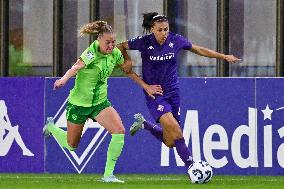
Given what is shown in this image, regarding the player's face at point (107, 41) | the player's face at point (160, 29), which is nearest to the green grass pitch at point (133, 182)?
the player's face at point (107, 41)

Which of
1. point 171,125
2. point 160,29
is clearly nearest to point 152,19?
point 160,29

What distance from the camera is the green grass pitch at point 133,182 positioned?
15007mm

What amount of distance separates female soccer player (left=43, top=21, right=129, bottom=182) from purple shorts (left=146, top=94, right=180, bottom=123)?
45 centimetres

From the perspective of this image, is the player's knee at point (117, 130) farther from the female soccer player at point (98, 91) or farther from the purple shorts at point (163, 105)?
the purple shorts at point (163, 105)

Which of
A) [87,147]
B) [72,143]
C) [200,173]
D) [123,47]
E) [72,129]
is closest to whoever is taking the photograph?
[200,173]

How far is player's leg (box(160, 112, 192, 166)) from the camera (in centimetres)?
1557

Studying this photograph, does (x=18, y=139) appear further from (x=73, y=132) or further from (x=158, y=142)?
(x=73, y=132)

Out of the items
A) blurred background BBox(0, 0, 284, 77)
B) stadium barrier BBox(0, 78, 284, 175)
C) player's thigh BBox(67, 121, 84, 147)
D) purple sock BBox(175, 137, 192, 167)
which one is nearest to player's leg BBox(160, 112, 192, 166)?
purple sock BBox(175, 137, 192, 167)

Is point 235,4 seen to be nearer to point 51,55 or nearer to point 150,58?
point 51,55

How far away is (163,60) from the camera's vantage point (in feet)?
52.6

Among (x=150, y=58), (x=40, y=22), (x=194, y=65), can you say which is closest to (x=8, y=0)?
(x=40, y=22)

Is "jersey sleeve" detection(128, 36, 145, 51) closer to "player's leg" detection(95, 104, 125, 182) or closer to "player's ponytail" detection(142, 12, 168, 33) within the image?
"player's ponytail" detection(142, 12, 168, 33)

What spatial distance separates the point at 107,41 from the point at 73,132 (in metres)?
1.50

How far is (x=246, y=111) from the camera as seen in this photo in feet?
60.8
